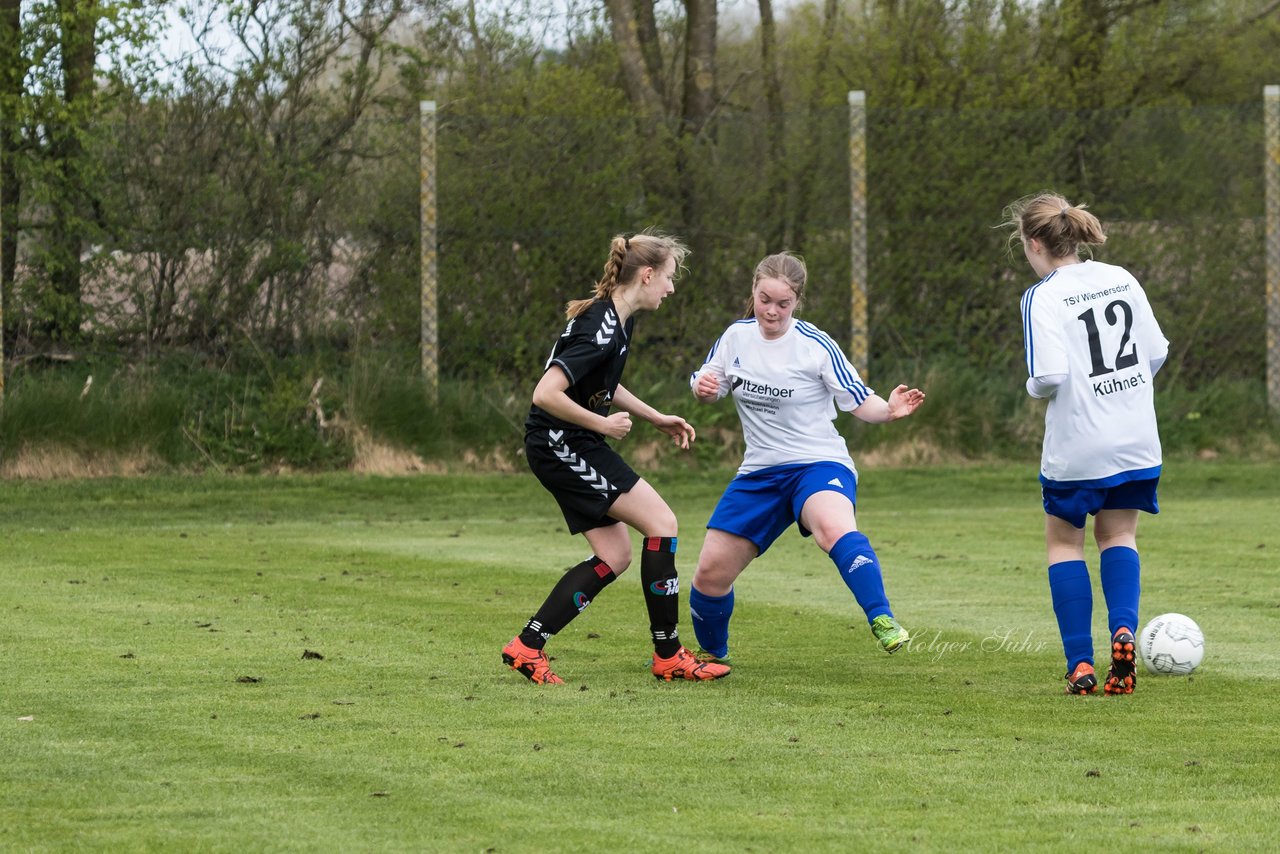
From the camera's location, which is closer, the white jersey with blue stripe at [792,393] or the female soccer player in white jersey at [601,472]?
the female soccer player in white jersey at [601,472]

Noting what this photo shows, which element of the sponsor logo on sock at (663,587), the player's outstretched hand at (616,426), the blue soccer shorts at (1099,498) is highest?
the player's outstretched hand at (616,426)

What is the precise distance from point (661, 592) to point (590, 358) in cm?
89

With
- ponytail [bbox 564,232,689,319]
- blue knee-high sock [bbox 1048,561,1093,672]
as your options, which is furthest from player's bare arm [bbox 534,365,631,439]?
blue knee-high sock [bbox 1048,561,1093,672]

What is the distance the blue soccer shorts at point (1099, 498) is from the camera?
631cm

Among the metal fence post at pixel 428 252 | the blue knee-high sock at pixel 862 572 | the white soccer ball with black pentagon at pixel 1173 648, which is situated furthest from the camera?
the metal fence post at pixel 428 252

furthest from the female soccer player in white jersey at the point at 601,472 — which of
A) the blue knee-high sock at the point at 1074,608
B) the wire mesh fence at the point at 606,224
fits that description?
the wire mesh fence at the point at 606,224

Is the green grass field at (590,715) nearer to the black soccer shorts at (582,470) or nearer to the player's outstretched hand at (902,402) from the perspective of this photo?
the black soccer shorts at (582,470)

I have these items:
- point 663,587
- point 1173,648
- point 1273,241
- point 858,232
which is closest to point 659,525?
point 663,587

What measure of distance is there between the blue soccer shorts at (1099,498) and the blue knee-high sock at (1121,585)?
6.6 inches

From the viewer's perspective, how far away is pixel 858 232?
1636 centimetres

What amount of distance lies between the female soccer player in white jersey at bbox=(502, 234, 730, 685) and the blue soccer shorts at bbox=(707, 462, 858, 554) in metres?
0.28

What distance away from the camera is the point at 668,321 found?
16328 mm

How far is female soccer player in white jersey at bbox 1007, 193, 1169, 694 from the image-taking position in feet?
20.3

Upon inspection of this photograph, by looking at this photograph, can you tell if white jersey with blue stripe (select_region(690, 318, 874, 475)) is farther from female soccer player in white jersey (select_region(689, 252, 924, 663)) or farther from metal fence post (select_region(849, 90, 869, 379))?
metal fence post (select_region(849, 90, 869, 379))
